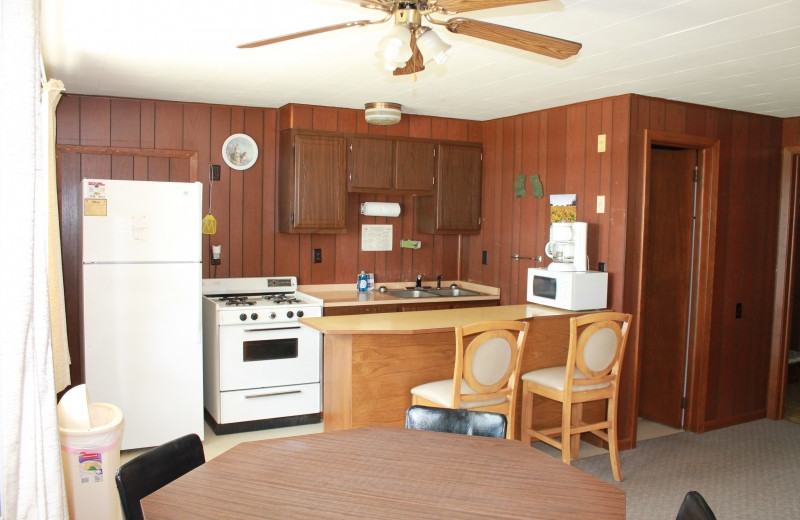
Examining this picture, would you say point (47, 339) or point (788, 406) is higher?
point (47, 339)

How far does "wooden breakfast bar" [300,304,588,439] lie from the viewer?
11.1ft

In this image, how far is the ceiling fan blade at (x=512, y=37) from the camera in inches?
79.9

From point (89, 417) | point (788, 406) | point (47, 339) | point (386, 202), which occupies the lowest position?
point (788, 406)

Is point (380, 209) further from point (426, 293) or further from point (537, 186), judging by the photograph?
point (537, 186)

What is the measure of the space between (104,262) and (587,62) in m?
3.00

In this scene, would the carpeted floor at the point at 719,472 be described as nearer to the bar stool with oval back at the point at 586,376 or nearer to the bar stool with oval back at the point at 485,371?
the bar stool with oval back at the point at 586,376

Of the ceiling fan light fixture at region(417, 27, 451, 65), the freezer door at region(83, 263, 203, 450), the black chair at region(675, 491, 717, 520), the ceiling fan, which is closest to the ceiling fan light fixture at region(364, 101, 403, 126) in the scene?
the freezer door at region(83, 263, 203, 450)

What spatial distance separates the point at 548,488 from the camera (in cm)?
180

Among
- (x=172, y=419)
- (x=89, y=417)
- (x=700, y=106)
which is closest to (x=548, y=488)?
(x=89, y=417)

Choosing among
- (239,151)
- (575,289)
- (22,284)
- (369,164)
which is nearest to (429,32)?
(22,284)

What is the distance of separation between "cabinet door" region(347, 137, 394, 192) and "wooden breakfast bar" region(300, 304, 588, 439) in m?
1.58

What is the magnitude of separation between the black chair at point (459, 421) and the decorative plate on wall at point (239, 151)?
121 inches

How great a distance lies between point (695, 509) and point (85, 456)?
89.8 inches

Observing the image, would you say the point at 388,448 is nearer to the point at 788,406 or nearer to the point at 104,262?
the point at 104,262
